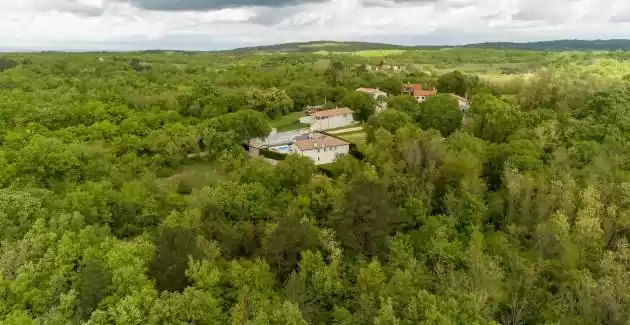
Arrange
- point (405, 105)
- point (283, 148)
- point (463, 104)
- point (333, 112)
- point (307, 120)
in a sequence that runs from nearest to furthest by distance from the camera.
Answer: point (283, 148) < point (405, 105) < point (333, 112) < point (307, 120) < point (463, 104)

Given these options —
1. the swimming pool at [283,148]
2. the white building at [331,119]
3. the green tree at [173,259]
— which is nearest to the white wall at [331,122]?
the white building at [331,119]

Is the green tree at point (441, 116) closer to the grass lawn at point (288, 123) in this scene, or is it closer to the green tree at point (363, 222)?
the grass lawn at point (288, 123)

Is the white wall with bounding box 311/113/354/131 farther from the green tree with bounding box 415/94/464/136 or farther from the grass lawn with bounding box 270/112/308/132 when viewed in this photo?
the green tree with bounding box 415/94/464/136

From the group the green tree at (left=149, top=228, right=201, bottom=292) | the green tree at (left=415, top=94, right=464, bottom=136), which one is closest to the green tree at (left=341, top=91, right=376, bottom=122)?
the green tree at (left=415, top=94, right=464, bottom=136)

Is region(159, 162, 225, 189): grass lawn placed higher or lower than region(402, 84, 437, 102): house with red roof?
→ lower

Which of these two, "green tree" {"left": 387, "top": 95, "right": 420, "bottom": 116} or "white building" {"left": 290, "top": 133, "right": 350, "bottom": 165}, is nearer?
"white building" {"left": 290, "top": 133, "right": 350, "bottom": 165}

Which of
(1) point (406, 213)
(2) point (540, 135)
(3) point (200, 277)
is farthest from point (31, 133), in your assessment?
(2) point (540, 135)

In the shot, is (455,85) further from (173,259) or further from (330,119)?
(173,259)

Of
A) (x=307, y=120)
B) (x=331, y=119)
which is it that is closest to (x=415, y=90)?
(x=331, y=119)
